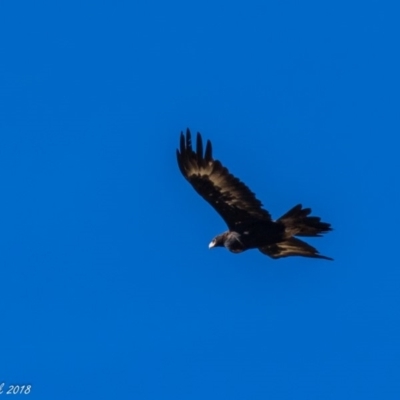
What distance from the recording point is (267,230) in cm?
1777

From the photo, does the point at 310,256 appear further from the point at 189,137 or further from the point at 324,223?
the point at 189,137

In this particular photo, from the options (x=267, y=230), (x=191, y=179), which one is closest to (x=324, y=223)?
(x=267, y=230)

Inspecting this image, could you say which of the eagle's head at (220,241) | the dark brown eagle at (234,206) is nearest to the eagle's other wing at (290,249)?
the dark brown eagle at (234,206)

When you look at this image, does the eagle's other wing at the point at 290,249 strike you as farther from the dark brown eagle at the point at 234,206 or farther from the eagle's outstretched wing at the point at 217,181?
the eagle's outstretched wing at the point at 217,181

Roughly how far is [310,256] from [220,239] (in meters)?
1.38

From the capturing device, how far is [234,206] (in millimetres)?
17828

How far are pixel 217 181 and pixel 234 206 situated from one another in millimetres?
443

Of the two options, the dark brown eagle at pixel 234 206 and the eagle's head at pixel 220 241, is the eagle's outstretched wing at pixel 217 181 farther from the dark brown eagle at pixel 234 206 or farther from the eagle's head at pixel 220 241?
the eagle's head at pixel 220 241

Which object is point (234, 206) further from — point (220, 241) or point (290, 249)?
point (290, 249)

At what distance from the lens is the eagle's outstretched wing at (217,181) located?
1759 cm

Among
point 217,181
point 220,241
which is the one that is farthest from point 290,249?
point 217,181

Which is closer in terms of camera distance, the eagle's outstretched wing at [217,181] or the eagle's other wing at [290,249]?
the eagle's outstretched wing at [217,181]

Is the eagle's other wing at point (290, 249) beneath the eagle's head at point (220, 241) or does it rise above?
above

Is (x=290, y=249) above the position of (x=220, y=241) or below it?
above
